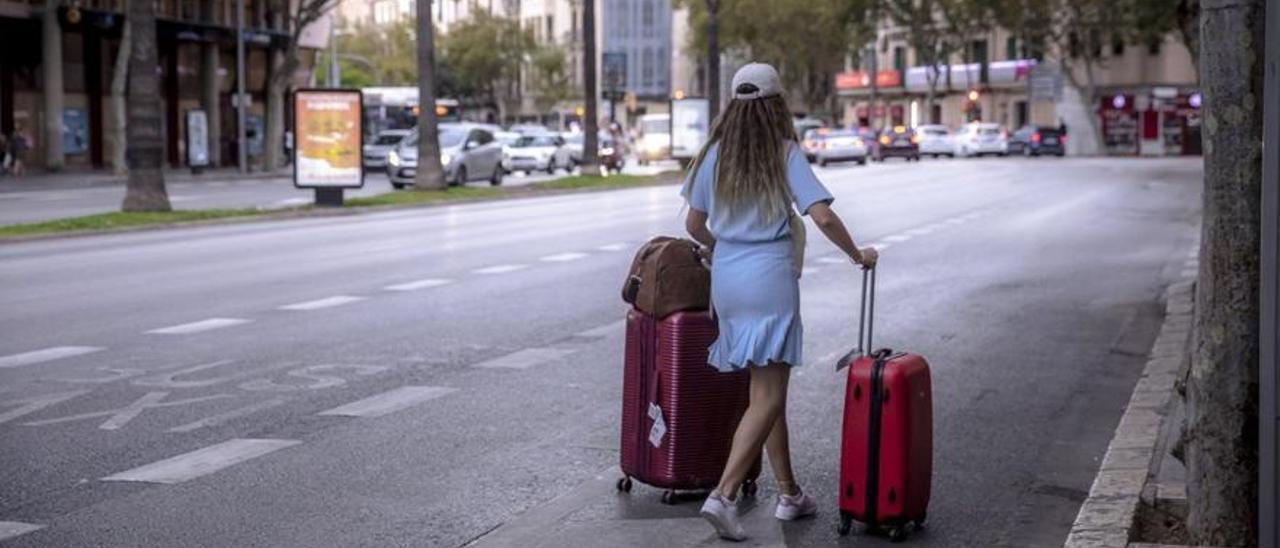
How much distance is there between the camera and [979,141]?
7931 cm

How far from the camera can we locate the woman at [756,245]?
679 centimetres

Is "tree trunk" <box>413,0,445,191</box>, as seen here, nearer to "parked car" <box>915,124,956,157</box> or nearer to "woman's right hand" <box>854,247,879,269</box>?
"woman's right hand" <box>854,247,879,269</box>

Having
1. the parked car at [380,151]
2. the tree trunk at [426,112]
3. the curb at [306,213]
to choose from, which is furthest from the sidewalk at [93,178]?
the curb at [306,213]

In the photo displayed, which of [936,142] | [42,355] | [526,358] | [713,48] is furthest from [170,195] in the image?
[936,142]

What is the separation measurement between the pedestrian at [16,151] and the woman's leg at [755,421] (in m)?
47.8

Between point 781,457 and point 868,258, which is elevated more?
point 868,258

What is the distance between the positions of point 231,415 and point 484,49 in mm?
98501

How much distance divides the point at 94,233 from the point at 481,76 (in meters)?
84.4

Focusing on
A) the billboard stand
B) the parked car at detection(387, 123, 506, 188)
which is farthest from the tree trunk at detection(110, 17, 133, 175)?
the billboard stand

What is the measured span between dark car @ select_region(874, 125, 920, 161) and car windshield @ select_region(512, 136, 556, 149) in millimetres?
15152

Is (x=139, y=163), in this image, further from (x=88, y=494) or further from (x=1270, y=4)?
(x=1270, y=4)

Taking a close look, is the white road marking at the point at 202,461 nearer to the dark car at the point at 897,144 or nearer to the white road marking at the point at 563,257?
the white road marking at the point at 563,257

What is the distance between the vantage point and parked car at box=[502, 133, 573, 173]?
61366 mm

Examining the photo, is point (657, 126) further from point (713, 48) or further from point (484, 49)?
point (484, 49)
